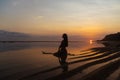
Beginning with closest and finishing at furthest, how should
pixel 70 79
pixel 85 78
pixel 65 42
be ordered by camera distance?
pixel 85 78 < pixel 70 79 < pixel 65 42

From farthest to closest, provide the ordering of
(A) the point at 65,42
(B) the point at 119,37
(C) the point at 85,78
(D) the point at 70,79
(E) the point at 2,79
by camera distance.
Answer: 1. (B) the point at 119,37
2. (A) the point at 65,42
3. (E) the point at 2,79
4. (D) the point at 70,79
5. (C) the point at 85,78

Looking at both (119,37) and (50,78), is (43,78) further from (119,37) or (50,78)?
(119,37)

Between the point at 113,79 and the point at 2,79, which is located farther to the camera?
the point at 2,79

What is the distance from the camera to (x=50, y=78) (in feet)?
35.1

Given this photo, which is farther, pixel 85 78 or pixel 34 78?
pixel 34 78

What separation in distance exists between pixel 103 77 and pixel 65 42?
1445 cm

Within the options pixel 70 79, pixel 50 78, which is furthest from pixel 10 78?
pixel 70 79

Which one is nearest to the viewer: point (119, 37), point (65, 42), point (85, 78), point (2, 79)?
point (85, 78)

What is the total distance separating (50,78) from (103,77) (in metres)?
2.92

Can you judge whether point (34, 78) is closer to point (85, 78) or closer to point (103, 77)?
point (85, 78)

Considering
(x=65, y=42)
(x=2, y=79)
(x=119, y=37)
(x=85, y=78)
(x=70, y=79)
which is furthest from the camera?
(x=119, y=37)

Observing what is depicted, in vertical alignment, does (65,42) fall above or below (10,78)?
above

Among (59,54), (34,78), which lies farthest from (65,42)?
(34,78)

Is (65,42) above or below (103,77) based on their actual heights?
above
